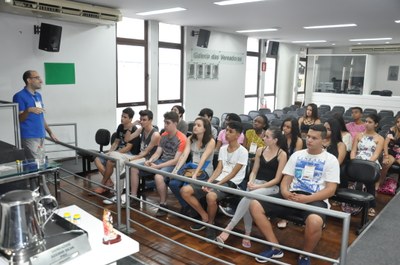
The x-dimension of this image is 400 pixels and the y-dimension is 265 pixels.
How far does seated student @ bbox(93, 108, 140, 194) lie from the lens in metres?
4.50

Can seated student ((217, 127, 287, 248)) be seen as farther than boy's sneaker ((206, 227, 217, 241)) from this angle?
No

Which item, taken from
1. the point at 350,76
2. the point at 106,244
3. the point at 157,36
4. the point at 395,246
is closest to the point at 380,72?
the point at 350,76

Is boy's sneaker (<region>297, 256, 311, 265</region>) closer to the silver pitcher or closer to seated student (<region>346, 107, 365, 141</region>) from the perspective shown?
the silver pitcher

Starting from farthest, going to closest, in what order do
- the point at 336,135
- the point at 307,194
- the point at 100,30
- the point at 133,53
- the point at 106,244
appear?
the point at 133,53, the point at 100,30, the point at 336,135, the point at 307,194, the point at 106,244

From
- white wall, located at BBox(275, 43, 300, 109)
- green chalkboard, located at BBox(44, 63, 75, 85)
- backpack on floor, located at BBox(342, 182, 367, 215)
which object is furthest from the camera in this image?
white wall, located at BBox(275, 43, 300, 109)

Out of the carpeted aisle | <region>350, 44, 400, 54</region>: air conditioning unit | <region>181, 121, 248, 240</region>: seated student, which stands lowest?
the carpeted aisle

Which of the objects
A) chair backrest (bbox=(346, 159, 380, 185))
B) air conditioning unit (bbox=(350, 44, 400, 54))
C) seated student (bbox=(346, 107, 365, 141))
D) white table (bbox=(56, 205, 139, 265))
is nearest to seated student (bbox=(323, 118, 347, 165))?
chair backrest (bbox=(346, 159, 380, 185))

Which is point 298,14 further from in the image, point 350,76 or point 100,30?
point 350,76

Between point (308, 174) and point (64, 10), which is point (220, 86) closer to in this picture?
point (64, 10)

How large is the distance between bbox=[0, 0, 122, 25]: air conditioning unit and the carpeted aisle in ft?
18.0

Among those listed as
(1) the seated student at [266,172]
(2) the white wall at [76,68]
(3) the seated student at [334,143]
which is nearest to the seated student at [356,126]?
(3) the seated student at [334,143]

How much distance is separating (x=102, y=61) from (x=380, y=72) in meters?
11.8

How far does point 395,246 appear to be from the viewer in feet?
10.9

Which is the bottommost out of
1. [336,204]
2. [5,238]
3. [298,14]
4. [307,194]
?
[336,204]
